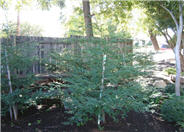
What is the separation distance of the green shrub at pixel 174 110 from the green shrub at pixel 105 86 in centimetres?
80

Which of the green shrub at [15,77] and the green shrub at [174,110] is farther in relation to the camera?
the green shrub at [174,110]

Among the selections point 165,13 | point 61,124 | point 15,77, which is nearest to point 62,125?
point 61,124

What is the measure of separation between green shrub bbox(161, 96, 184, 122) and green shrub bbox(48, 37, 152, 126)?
2.63 feet

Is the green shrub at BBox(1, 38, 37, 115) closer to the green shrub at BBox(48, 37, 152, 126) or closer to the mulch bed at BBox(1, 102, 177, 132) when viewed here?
the mulch bed at BBox(1, 102, 177, 132)

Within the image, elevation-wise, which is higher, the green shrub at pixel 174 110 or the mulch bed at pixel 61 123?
the green shrub at pixel 174 110

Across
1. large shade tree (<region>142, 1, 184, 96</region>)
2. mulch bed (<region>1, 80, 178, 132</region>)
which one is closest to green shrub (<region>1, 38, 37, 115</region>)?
mulch bed (<region>1, 80, 178, 132</region>)

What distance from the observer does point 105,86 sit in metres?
2.60

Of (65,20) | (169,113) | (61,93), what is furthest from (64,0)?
(169,113)

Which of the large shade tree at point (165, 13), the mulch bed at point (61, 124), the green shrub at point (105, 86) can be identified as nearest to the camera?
the green shrub at point (105, 86)

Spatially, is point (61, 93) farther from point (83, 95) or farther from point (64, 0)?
point (64, 0)

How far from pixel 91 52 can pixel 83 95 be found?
713 mm

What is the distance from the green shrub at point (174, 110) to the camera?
2759 mm

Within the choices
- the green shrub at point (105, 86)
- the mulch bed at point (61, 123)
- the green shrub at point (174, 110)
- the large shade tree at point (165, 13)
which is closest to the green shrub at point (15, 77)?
the mulch bed at point (61, 123)

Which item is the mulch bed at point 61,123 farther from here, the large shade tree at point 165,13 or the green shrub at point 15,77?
the large shade tree at point 165,13
